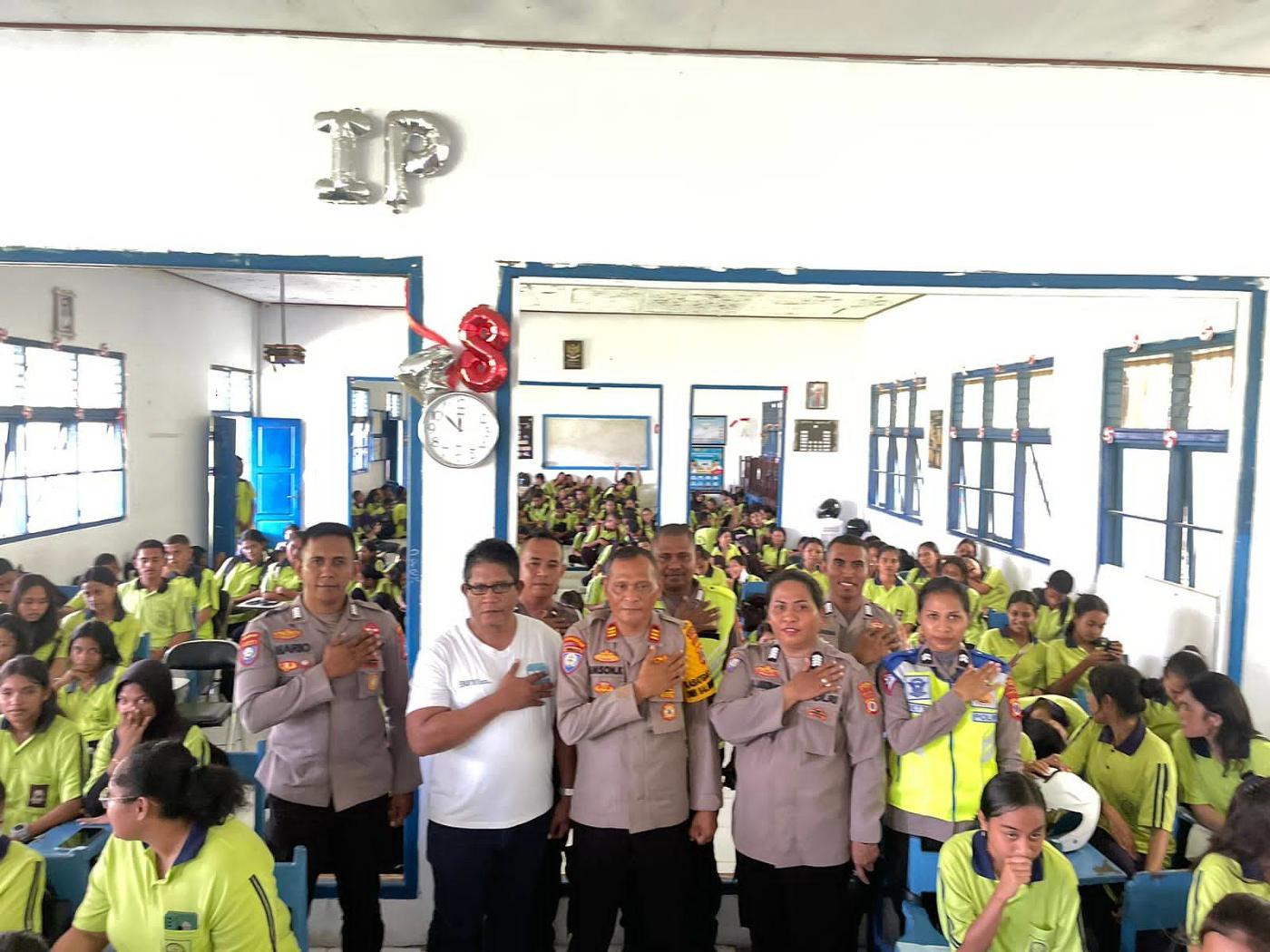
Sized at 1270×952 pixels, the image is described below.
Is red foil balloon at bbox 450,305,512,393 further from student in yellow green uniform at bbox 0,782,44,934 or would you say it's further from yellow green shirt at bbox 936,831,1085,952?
yellow green shirt at bbox 936,831,1085,952

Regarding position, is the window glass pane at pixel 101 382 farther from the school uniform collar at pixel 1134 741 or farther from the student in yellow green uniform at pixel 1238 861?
the student in yellow green uniform at pixel 1238 861

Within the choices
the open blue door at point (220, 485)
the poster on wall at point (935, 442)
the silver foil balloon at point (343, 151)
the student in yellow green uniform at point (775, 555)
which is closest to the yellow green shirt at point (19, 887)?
the silver foil balloon at point (343, 151)

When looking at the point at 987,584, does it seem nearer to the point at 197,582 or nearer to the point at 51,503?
the point at 197,582

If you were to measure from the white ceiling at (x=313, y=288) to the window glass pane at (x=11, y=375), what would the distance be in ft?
6.17

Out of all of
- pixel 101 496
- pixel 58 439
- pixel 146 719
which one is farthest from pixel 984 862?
pixel 101 496

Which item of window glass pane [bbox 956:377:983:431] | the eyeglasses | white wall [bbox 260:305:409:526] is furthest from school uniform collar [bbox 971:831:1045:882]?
white wall [bbox 260:305:409:526]

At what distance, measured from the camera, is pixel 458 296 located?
132 inches

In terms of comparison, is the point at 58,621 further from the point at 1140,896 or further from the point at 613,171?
the point at 1140,896

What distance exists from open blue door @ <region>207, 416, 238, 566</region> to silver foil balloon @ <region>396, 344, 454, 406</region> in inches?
298

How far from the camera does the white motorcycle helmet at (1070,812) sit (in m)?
2.77

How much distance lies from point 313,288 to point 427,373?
7.01 meters

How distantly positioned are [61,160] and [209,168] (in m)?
0.53

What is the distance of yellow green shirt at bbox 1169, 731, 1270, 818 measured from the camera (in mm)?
3174

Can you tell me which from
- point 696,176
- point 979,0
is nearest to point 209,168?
point 696,176
